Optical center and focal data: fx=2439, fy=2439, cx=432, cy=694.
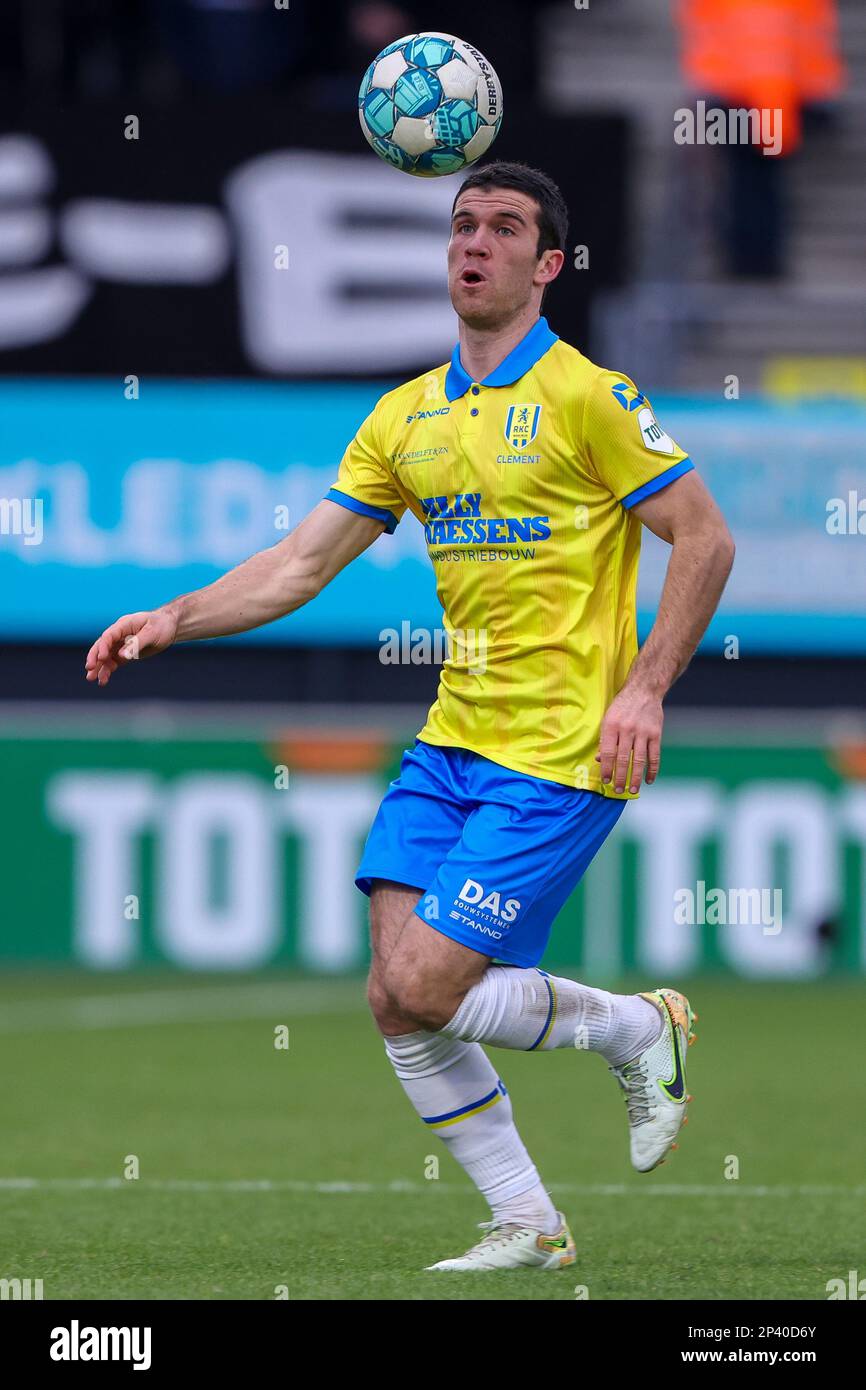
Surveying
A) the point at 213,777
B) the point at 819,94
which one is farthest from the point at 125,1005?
the point at 819,94

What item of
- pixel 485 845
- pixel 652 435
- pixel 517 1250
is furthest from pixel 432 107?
pixel 517 1250

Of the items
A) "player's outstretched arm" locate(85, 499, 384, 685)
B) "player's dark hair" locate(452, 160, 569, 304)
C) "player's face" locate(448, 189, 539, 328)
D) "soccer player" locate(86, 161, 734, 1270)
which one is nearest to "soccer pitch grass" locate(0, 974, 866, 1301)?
"soccer player" locate(86, 161, 734, 1270)

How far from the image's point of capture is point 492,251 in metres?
5.71

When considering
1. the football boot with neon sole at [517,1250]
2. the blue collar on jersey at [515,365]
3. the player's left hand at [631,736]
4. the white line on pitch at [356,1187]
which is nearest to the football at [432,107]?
the blue collar on jersey at [515,365]

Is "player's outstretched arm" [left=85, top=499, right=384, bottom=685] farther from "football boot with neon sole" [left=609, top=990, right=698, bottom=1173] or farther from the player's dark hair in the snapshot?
"football boot with neon sole" [left=609, top=990, right=698, bottom=1173]

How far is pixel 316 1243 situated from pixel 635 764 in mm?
1593

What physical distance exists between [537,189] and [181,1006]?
800cm

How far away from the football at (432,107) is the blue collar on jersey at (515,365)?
0.51 meters

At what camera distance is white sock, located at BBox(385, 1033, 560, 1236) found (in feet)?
19.2

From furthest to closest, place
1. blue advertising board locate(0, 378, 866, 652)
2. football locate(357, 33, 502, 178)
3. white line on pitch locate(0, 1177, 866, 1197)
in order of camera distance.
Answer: blue advertising board locate(0, 378, 866, 652) < white line on pitch locate(0, 1177, 866, 1197) < football locate(357, 33, 502, 178)

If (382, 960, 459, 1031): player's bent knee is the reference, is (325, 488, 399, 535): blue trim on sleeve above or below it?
above

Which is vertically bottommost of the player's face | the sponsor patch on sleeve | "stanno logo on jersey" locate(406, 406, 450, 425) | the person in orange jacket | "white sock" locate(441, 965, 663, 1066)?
"white sock" locate(441, 965, 663, 1066)

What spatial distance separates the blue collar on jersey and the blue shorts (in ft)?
2.89

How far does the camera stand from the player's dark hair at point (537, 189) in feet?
18.9
